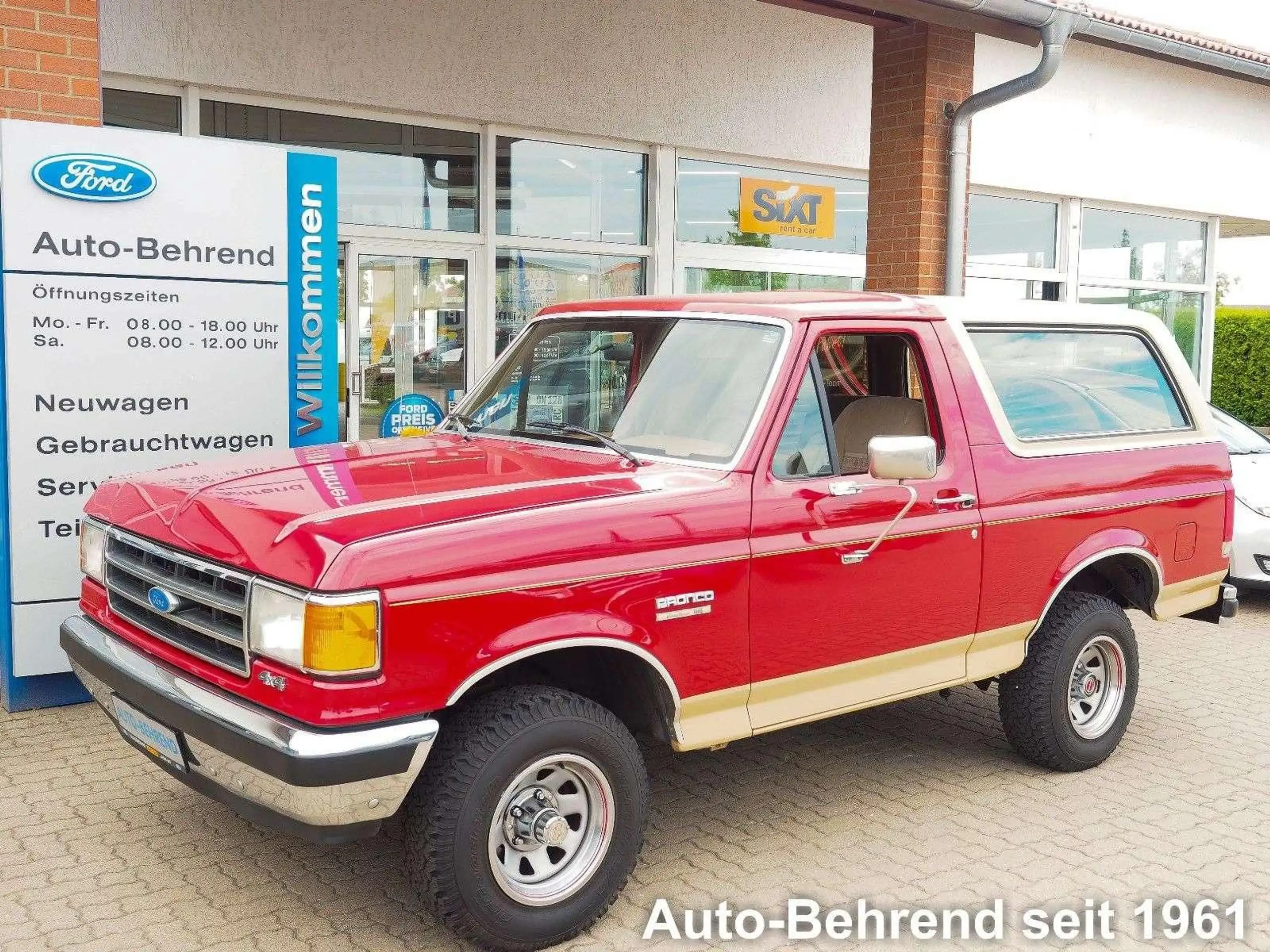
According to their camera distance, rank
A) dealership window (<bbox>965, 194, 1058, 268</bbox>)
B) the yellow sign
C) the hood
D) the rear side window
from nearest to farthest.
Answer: the rear side window
the hood
the yellow sign
dealership window (<bbox>965, 194, 1058, 268</bbox>)

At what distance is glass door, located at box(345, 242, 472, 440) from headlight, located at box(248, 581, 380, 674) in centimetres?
616

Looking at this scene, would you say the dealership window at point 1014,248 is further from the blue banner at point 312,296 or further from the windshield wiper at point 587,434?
the windshield wiper at point 587,434

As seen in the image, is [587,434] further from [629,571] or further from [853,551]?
[853,551]

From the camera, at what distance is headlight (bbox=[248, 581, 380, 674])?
320 centimetres

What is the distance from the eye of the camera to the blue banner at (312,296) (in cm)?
627

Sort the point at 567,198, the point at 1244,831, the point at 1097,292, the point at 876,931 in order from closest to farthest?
the point at 876,931 < the point at 1244,831 < the point at 567,198 < the point at 1097,292

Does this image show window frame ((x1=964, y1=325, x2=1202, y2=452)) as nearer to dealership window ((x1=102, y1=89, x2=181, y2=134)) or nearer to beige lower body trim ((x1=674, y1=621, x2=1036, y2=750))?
beige lower body trim ((x1=674, y1=621, x2=1036, y2=750))

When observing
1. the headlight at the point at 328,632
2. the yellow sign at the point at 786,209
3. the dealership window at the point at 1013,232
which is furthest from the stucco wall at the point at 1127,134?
the headlight at the point at 328,632

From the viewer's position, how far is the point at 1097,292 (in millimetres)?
15281

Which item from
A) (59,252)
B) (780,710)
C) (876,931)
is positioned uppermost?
(59,252)

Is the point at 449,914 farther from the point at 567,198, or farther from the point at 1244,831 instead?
the point at 567,198

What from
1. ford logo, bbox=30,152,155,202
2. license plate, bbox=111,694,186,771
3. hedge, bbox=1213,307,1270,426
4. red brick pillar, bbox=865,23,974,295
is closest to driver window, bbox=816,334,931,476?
license plate, bbox=111,694,186,771

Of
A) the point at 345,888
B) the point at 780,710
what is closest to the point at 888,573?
the point at 780,710

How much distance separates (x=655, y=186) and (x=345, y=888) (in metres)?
8.04
